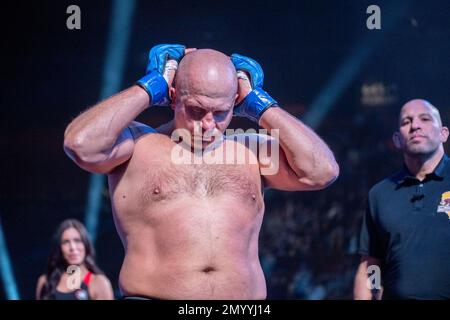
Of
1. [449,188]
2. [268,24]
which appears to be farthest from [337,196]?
[449,188]

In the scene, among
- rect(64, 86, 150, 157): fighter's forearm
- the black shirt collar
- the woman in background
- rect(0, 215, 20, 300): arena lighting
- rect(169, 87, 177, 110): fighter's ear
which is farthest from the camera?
rect(0, 215, 20, 300): arena lighting

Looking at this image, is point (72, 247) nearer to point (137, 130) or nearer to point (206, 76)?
point (137, 130)

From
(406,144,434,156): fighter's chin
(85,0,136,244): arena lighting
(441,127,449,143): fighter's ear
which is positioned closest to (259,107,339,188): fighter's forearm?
(406,144,434,156): fighter's chin

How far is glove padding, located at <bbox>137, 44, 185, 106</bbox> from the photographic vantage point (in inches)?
80.0

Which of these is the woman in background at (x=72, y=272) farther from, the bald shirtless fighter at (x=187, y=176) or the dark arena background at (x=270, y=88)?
the bald shirtless fighter at (x=187, y=176)

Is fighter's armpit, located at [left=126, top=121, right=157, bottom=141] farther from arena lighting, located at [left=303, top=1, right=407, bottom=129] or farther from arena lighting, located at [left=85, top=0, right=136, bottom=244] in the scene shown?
arena lighting, located at [left=303, top=1, right=407, bottom=129]

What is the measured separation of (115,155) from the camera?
2.01 m

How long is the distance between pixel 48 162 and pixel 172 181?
2.69 m

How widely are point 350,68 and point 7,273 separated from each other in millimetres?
2632

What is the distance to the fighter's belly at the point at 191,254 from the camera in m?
1.96

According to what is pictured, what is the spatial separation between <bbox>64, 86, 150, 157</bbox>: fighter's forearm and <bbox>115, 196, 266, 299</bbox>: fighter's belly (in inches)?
9.8

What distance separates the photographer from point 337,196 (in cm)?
447
